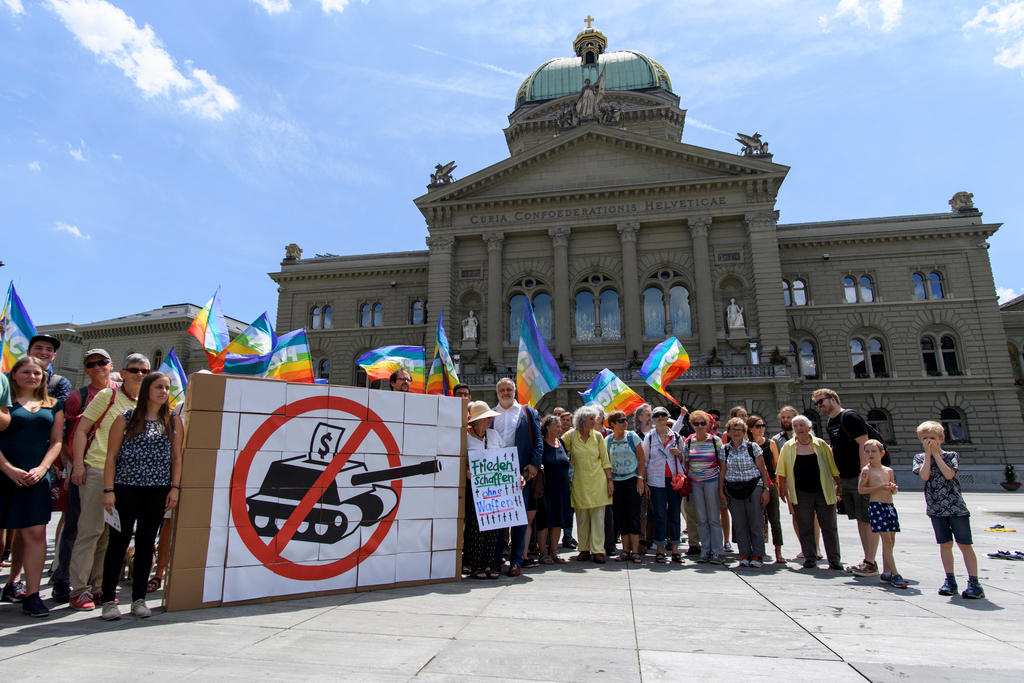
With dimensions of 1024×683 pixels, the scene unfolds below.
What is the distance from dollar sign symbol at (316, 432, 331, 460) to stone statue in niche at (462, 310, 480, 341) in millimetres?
27835

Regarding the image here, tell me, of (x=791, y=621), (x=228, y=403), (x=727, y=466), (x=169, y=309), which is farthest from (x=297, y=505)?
(x=169, y=309)

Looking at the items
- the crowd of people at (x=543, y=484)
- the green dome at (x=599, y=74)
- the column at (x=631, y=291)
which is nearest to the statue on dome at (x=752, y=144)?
the column at (x=631, y=291)

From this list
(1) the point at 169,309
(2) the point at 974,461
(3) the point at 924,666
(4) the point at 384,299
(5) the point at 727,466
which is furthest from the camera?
(1) the point at 169,309

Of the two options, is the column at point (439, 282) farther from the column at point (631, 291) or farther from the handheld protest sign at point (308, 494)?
the handheld protest sign at point (308, 494)

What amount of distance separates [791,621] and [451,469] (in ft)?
12.0

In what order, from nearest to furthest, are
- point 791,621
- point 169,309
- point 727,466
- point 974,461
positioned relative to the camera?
point 791,621 → point 727,466 → point 974,461 → point 169,309

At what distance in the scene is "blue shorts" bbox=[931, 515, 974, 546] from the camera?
20.1 ft

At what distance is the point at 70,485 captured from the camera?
5773 millimetres

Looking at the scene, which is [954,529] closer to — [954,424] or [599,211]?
[599,211]

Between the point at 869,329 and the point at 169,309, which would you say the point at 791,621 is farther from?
the point at 169,309

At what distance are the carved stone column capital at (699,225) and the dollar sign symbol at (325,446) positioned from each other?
30.3 meters

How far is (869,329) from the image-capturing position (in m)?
34.5

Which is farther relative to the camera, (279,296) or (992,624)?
(279,296)

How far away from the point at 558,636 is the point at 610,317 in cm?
3005
